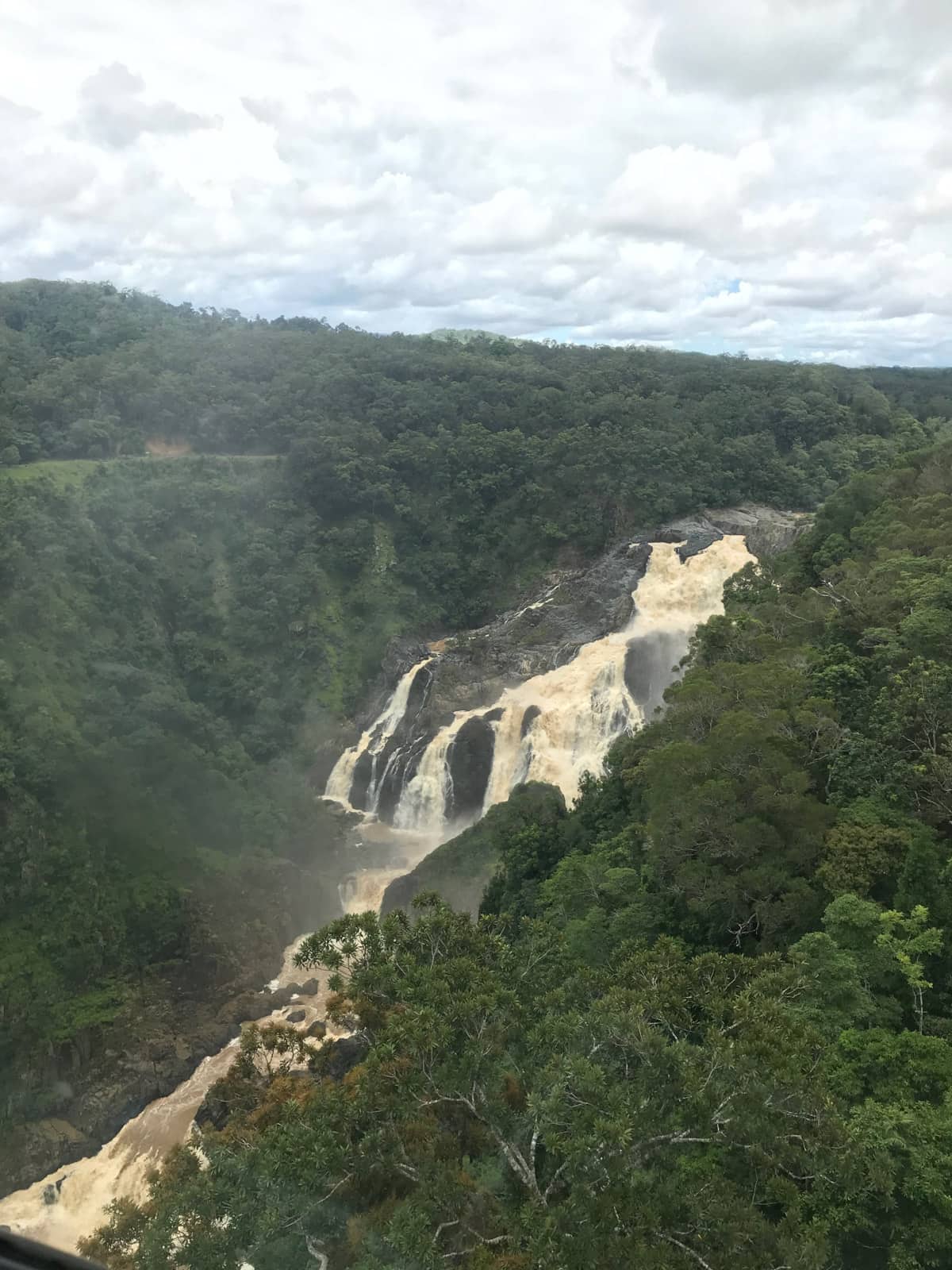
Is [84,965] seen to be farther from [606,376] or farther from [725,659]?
[606,376]

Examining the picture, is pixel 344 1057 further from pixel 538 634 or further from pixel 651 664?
pixel 538 634

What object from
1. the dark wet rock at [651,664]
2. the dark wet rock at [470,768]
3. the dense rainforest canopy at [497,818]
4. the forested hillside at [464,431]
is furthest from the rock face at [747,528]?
the dark wet rock at [470,768]

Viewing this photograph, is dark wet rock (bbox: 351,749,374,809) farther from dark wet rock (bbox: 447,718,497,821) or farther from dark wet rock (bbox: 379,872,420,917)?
dark wet rock (bbox: 379,872,420,917)

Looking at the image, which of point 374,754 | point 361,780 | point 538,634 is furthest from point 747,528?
point 361,780

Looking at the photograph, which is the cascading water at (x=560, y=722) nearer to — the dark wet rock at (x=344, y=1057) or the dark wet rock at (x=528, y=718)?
the dark wet rock at (x=528, y=718)

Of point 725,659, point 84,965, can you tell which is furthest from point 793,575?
point 84,965
